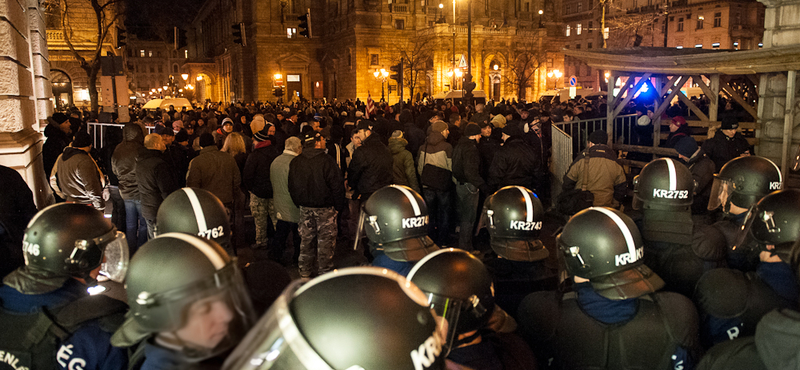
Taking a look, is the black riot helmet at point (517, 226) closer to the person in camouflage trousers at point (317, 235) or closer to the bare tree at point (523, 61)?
the person in camouflage trousers at point (317, 235)

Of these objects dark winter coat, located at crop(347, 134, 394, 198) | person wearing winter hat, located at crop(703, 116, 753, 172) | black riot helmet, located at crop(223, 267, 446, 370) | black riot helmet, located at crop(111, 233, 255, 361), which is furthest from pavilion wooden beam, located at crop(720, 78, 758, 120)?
black riot helmet, located at crop(111, 233, 255, 361)

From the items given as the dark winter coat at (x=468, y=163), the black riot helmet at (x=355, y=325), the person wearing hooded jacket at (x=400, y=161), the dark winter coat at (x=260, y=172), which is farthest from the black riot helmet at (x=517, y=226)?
the dark winter coat at (x=260, y=172)

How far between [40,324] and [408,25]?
54.8m

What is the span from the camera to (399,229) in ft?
13.5

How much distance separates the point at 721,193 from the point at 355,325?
14.0 ft

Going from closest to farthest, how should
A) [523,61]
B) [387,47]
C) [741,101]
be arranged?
1. [741,101]
2. [387,47]
3. [523,61]

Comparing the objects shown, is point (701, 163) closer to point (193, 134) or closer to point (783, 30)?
point (783, 30)

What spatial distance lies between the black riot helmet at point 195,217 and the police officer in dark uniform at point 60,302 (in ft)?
2.58

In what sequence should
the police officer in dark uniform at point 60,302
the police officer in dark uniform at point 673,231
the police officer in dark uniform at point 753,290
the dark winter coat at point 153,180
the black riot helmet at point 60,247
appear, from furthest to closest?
the dark winter coat at point 153,180
the police officer in dark uniform at point 673,231
the police officer in dark uniform at point 753,290
the black riot helmet at point 60,247
the police officer in dark uniform at point 60,302

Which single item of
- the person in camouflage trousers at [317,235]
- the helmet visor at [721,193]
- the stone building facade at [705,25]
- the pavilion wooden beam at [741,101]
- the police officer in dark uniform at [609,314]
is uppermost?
the stone building facade at [705,25]

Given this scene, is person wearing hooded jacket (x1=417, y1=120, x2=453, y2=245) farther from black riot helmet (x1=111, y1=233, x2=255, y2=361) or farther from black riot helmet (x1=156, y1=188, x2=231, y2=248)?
black riot helmet (x1=111, y1=233, x2=255, y2=361)

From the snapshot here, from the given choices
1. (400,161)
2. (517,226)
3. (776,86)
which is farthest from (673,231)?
(776,86)

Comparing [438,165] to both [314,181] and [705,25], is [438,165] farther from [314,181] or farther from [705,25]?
[705,25]

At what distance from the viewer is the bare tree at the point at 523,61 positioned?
52938mm
